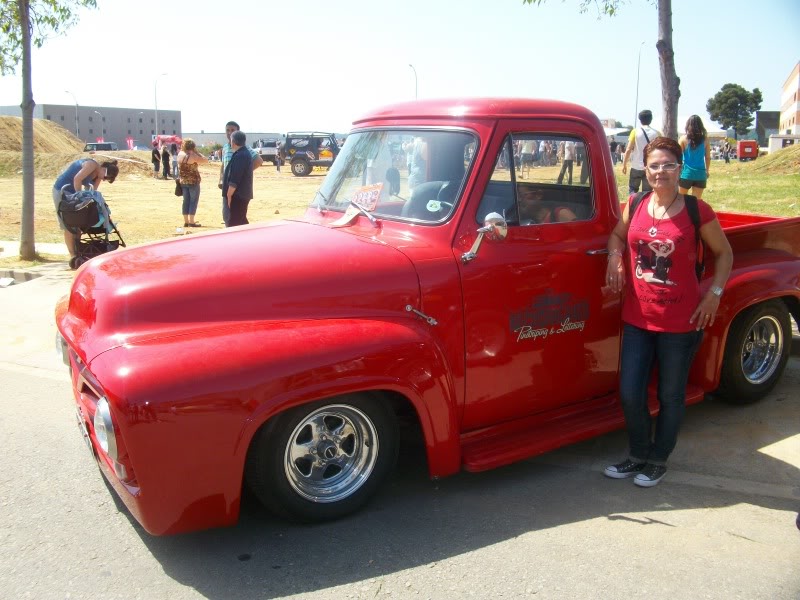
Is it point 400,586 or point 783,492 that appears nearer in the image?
point 400,586

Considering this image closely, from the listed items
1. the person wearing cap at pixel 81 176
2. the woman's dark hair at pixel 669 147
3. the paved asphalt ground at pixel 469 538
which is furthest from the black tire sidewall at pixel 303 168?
the woman's dark hair at pixel 669 147

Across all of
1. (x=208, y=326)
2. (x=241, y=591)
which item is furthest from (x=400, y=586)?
(x=208, y=326)

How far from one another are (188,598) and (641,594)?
179 centimetres

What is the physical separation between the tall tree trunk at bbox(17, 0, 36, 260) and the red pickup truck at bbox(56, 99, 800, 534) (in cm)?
806

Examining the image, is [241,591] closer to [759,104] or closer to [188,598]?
[188,598]

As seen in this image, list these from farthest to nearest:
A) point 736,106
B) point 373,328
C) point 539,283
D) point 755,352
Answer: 1. point 736,106
2. point 755,352
3. point 539,283
4. point 373,328

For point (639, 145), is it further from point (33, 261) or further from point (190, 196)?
point (33, 261)

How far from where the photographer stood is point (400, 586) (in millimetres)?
3086

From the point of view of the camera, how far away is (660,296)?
3789 mm

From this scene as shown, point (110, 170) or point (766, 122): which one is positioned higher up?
point (766, 122)

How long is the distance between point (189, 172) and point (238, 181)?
4.92m

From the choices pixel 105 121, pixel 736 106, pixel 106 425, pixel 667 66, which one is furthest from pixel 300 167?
pixel 105 121

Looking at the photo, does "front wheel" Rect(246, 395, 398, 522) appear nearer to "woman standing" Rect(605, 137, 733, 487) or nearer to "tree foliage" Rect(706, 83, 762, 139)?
"woman standing" Rect(605, 137, 733, 487)

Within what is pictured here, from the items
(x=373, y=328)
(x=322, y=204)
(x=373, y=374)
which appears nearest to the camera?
(x=373, y=374)
